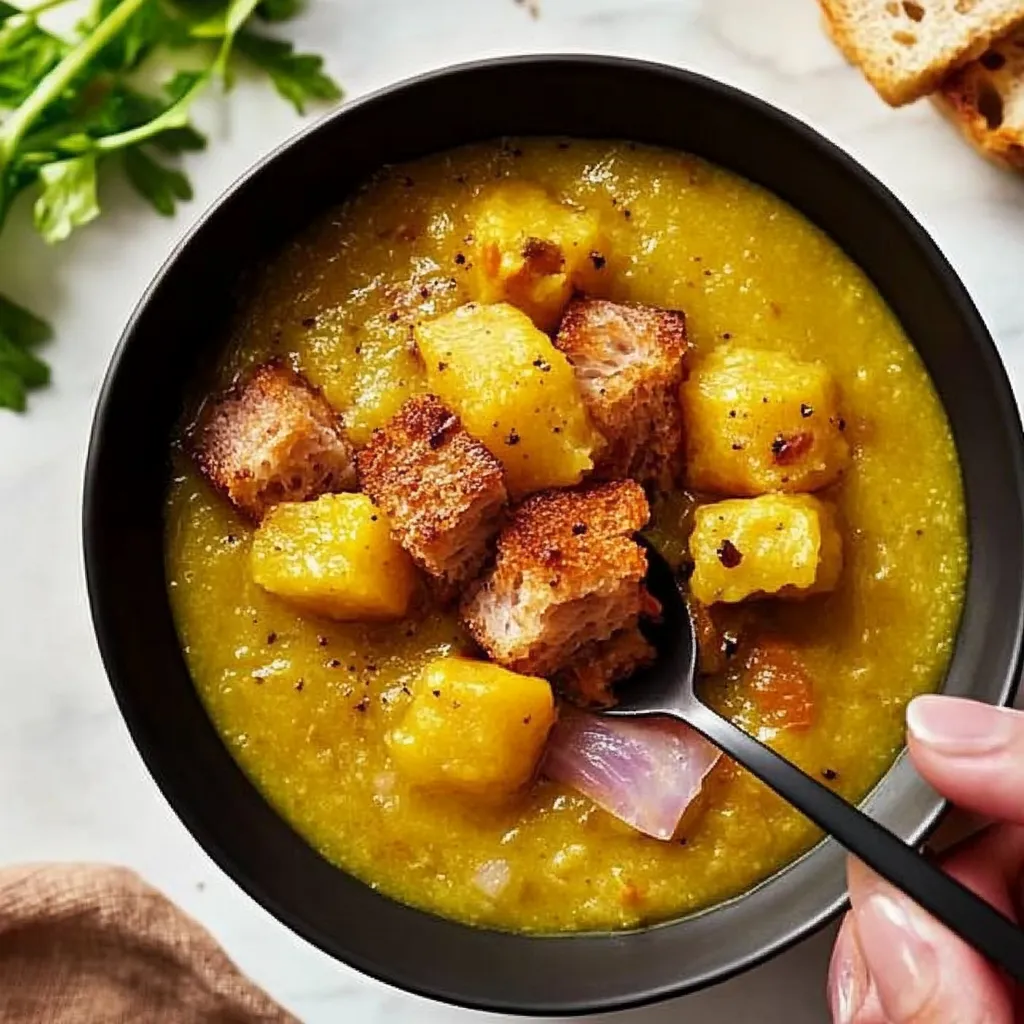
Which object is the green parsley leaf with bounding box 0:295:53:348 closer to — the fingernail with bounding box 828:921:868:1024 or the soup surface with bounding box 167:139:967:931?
the soup surface with bounding box 167:139:967:931

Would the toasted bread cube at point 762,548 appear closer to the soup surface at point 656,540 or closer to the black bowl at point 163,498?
the soup surface at point 656,540

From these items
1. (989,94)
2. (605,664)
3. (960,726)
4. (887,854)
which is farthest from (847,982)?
(989,94)

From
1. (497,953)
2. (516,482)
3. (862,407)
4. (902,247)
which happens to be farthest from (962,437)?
(497,953)

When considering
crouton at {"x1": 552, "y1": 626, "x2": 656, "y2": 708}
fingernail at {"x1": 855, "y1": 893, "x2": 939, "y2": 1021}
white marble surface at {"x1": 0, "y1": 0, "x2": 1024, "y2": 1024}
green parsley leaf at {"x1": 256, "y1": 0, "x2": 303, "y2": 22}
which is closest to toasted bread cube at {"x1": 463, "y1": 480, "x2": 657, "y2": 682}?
crouton at {"x1": 552, "y1": 626, "x2": 656, "y2": 708}

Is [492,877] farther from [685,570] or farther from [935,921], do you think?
[935,921]

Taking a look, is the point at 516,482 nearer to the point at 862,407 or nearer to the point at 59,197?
the point at 862,407

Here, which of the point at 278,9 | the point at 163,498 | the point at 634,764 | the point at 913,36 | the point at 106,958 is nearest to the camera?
the point at 634,764
